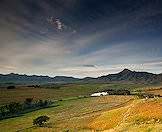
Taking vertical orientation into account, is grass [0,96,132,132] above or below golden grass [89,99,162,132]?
below

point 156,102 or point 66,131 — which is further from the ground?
point 156,102

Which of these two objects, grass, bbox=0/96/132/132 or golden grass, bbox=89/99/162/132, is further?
grass, bbox=0/96/132/132

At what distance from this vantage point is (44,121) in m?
118

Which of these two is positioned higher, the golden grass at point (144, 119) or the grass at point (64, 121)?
the golden grass at point (144, 119)

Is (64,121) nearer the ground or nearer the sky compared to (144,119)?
nearer the ground

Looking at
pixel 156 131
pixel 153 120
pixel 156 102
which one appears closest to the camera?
pixel 156 131

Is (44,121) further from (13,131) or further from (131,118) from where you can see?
(131,118)

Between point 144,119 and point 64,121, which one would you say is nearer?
point 144,119

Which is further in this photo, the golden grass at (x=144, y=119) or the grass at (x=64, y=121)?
the grass at (x=64, y=121)

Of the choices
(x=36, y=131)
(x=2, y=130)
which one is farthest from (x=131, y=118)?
(x=2, y=130)

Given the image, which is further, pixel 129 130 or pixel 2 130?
pixel 2 130

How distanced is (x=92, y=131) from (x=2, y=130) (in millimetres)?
74372

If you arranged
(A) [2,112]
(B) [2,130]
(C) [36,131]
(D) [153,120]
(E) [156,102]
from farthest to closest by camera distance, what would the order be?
(A) [2,112]
(B) [2,130]
(C) [36,131]
(E) [156,102]
(D) [153,120]

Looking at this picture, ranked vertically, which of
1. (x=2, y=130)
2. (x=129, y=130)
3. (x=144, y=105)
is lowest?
(x=2, y=130)
